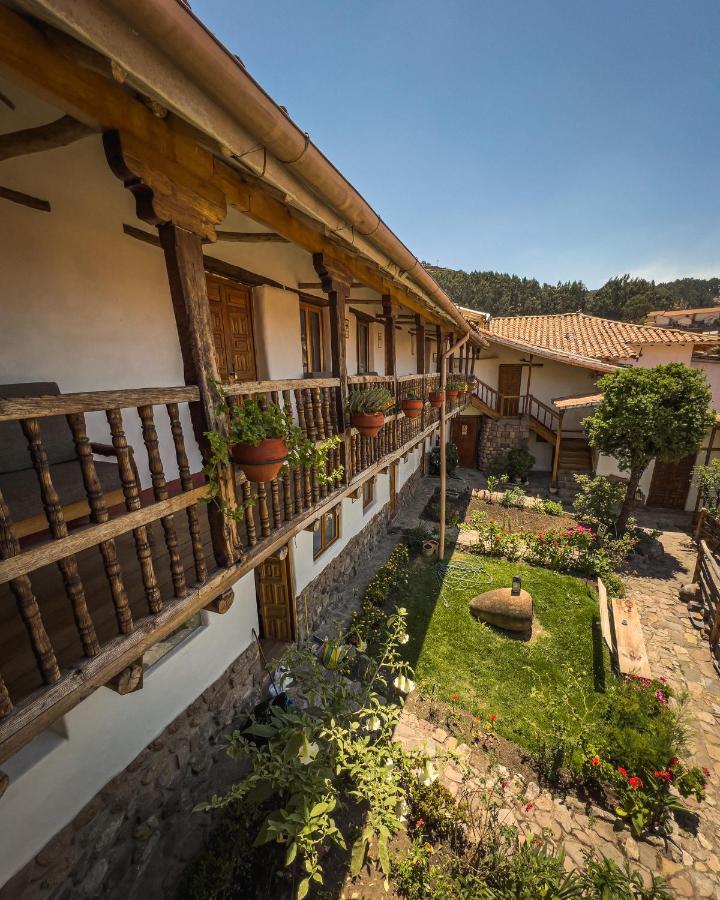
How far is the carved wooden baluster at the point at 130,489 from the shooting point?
71.5 inches

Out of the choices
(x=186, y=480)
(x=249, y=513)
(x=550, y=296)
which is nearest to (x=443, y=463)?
(x=249, y=513)

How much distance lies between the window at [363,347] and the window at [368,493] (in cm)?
286

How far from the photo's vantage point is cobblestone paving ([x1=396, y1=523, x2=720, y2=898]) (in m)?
3.89

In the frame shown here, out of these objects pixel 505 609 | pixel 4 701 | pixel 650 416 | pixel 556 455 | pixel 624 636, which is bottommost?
pixel 505 609

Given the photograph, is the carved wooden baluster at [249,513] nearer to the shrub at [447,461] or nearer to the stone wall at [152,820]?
the stone wall at [152,820]

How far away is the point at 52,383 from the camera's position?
3.15 metres

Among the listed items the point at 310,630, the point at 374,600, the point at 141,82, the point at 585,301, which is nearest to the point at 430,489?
the point at 374,600

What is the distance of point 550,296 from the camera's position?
160ft

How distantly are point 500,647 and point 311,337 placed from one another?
22.4 feet

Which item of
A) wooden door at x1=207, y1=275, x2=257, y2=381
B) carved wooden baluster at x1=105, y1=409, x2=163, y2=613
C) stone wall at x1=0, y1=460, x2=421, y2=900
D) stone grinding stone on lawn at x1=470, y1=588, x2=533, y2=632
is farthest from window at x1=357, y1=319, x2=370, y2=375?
carved wooden baluster at x1=105, y1=409, x2=163, y2=613

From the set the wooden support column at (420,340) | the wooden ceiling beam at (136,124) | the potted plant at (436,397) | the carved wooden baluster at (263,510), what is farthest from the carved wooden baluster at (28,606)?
the potted plant at (436,397)

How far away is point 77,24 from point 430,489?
1418 cm

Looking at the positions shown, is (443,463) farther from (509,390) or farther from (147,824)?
(509,390)

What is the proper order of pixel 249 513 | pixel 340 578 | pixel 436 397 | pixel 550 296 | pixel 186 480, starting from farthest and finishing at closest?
pixel 550 296
pixel 436 397
pixel 340 578
pixel 249 513
pixel 186 480
